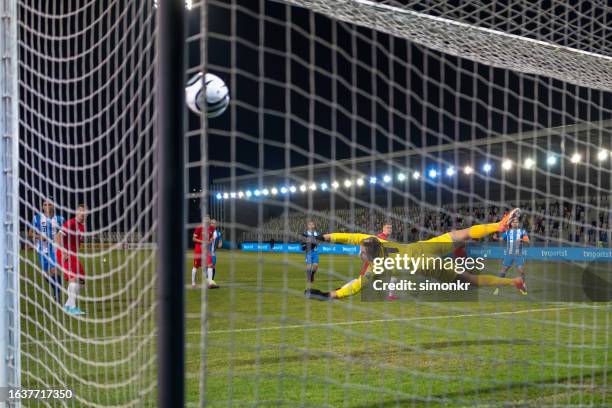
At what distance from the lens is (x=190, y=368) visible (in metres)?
5.30

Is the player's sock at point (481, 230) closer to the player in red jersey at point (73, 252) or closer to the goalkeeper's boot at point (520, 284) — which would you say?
the goalkeeper's boot at point (520, 284)

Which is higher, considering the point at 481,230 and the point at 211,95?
the point at 211,95

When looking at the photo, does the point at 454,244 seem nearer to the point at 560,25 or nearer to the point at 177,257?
the point at 560,25

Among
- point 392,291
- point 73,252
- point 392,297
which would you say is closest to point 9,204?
point 73,252

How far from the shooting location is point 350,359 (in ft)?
15.4

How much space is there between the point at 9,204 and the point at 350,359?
8.26ft

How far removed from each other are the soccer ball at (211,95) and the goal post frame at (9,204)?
1340 mm

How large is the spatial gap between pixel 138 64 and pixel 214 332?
4.18 m

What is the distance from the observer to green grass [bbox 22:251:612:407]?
169 inches

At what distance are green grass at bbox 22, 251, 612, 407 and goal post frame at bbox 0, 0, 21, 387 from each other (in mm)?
637

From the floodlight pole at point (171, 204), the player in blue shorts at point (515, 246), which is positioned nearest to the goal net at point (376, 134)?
the floodlight pole at point (171, 204)

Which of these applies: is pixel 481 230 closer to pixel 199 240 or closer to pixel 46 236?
pixel 199 240

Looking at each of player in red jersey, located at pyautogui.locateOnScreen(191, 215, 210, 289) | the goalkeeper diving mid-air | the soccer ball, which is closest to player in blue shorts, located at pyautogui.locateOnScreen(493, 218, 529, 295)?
the goalkeeper diving mid-air

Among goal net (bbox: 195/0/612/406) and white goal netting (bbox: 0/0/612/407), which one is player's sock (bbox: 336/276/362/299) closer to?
goal net (bbox: 195/0/612/406)
